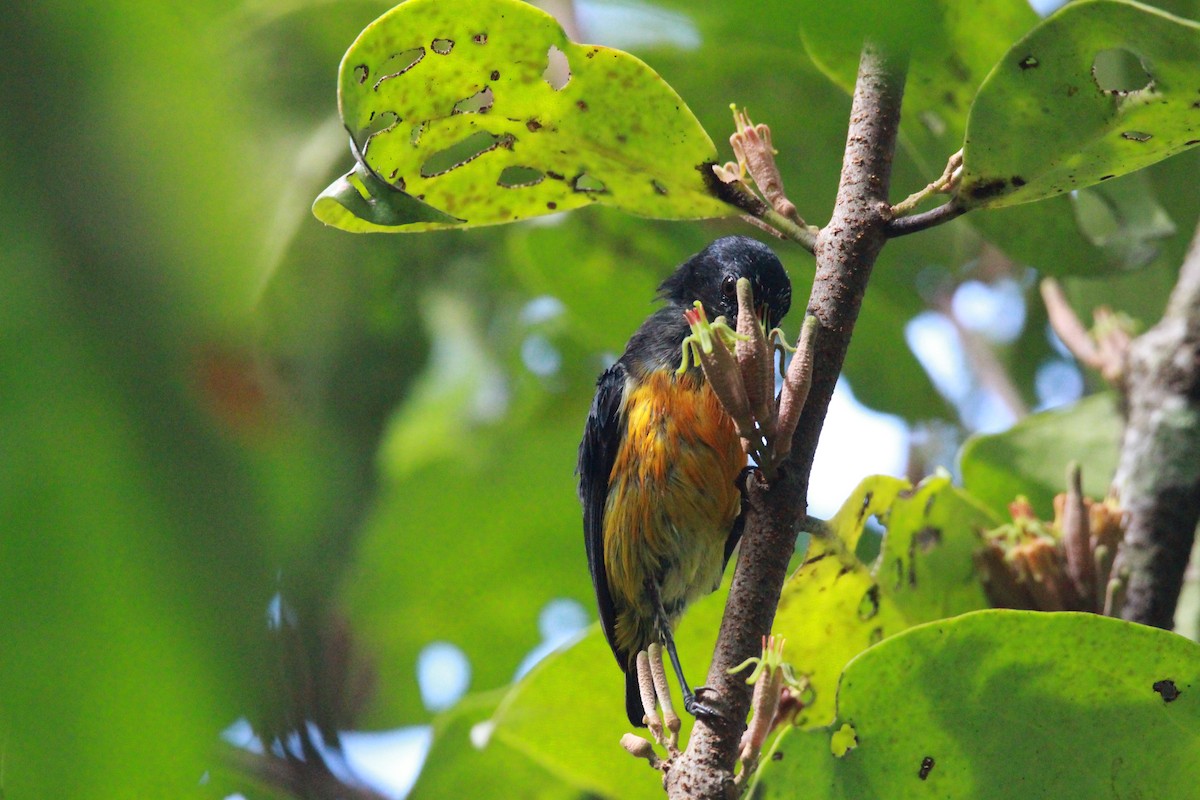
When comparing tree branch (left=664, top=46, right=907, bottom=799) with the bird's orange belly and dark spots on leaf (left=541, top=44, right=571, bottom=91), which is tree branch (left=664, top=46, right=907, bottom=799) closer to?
dark spots on leaf (left=541, top=44, right=571, bottom=91)

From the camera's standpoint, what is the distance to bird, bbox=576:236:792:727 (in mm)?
2646

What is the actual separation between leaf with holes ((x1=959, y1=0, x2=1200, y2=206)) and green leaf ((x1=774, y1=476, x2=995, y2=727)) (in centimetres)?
61

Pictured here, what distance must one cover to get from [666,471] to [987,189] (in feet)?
4.28

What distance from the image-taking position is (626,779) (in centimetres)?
216

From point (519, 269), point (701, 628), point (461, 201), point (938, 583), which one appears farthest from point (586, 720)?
point (519, 269)

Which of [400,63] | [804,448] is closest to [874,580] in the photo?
[804,448]

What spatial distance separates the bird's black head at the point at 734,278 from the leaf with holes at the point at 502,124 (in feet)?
2.59

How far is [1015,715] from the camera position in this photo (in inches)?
60.5

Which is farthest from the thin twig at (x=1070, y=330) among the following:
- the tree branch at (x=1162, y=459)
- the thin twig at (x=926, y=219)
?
the thin twig at (x=926, y=219)

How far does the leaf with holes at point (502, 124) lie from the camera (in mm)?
1461

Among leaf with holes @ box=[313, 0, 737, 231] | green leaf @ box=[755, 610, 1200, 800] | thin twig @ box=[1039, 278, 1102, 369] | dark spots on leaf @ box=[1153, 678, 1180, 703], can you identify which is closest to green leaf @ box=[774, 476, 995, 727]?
green leaf @ box=[755, 610, 1200, 800]

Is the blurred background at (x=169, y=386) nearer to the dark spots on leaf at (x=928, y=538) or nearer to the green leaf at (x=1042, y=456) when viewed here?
the green leaf at (x=1042, y=456)

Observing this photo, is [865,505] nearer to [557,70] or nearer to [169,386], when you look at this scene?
[557,70]

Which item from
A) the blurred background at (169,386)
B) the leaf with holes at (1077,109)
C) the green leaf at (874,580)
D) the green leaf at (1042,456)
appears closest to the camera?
the blurred background at (169,386)
